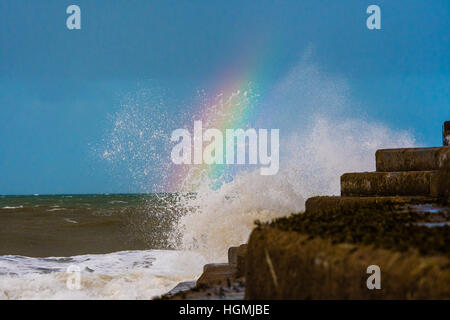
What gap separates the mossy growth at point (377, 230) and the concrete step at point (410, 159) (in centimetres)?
302

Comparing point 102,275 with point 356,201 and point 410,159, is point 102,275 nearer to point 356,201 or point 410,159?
point 356,201

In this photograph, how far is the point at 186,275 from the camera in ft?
35.7

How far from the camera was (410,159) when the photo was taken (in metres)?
7.24

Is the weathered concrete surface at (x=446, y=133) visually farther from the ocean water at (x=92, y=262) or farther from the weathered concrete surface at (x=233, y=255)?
the ocean water at (x=92, y=262)

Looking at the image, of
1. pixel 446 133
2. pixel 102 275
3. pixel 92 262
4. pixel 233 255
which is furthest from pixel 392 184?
pixel 92 262

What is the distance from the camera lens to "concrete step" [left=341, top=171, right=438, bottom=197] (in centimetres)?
645

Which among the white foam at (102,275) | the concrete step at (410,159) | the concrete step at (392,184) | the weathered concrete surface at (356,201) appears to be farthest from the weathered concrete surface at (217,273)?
the concrete step at (410,159)

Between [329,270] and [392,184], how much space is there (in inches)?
175

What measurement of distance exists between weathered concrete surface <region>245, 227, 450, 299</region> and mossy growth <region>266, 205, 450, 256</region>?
0.09 m

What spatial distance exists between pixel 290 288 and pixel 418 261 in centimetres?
85

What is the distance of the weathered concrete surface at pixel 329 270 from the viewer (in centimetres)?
215
